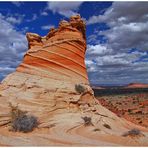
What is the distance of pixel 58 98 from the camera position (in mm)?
17578

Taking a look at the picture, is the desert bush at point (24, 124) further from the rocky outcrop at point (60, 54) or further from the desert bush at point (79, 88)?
the rocky outcrop at point (60, 54)

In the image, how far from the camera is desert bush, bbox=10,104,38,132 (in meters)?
14.9

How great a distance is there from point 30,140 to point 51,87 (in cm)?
507

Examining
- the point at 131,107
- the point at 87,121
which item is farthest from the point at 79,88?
the point at 131,107

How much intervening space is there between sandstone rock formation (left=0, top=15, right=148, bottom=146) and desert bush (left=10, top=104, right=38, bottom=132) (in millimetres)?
274

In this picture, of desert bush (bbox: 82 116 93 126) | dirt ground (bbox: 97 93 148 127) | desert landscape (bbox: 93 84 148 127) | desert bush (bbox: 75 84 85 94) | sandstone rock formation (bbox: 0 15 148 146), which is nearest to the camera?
sandstone rock formation (bbox: 0 15 148 146)

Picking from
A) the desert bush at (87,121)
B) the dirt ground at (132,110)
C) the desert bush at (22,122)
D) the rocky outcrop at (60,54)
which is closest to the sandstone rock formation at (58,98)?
the rocky outcrop at (60,54)

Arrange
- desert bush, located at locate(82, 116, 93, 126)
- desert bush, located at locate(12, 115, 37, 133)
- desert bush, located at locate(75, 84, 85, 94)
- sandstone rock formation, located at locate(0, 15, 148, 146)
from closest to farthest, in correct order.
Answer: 1. sandstone rock formation, located at locate(0, 15, 148, 146)
2. desert bush, located at locate(12, 115, 37, 133)
3. desert bush, located at locate(82, 116, 93, 126)
4. desert bush, located at locate(75, 84, 85, 94)

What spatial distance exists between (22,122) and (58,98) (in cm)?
310

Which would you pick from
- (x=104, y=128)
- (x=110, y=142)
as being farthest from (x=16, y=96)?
(x=110, y=142)

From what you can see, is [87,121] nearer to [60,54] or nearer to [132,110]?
[60,54]

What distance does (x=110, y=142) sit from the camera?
1384 cm

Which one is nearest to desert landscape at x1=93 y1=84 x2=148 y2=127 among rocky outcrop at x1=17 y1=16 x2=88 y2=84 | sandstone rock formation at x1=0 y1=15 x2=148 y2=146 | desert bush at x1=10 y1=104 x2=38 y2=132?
rocky outcrop at x1=17 y1=16 x2=88 y2=84

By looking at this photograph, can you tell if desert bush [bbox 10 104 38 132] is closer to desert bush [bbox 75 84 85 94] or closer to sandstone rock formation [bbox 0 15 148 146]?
sandstone rock formation [bbox 0 15 148 146]
